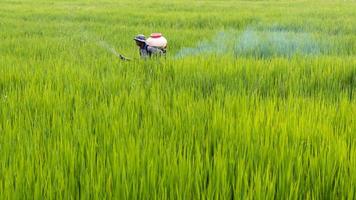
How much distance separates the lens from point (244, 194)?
3.48 feet

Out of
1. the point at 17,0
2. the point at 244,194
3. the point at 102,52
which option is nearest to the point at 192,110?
the point at 244,194

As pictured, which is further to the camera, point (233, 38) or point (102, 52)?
point (233, 38)

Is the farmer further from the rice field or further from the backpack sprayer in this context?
the rice field

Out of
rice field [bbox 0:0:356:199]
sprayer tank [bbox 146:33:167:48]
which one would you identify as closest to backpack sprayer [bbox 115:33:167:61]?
sprayer tank [bbox 146:33:167:48]

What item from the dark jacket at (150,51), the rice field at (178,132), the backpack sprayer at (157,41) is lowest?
the rice field at (178,132)

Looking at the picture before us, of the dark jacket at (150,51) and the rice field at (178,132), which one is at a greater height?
the dark jacket at (150,51)

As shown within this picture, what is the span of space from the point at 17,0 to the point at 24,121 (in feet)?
55.8

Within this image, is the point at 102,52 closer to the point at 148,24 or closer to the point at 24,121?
the point at 24,121

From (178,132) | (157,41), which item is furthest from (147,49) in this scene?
(178,132)

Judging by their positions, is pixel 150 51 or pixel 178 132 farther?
pixel 150 51

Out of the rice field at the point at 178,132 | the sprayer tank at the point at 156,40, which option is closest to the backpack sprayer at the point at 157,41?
the sprayer tank at the point at 156,40

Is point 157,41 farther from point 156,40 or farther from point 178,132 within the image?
point 178,132

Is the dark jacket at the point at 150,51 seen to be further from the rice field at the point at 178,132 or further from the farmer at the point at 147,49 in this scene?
the rice field at the point at 178,132

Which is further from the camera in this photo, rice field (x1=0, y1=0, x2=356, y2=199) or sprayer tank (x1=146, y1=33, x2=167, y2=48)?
sprayer tank (x1=146, y1=33, x2=167, y2=48)
